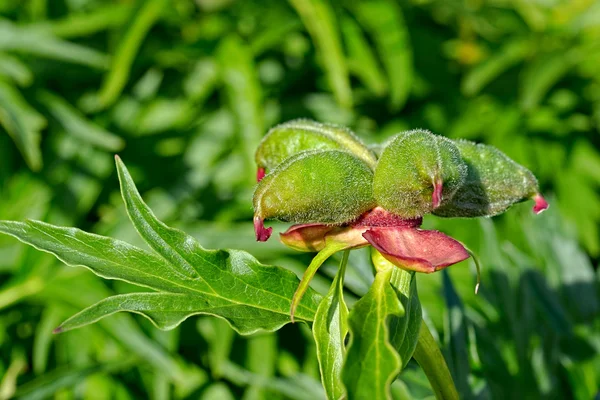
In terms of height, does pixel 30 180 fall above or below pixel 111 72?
below

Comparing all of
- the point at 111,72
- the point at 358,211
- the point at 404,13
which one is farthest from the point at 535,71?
the point at 358,211

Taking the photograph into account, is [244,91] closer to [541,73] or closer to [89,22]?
[89,22]

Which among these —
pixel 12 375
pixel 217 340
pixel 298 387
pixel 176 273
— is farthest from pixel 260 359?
pixel 176 273

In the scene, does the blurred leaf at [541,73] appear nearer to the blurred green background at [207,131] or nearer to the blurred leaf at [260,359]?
the blurred green background at [207,131]

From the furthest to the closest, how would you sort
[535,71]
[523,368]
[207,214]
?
[535,71] → [207,214] → [523,368]

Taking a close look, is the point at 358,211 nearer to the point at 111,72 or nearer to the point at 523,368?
the point at 523,368

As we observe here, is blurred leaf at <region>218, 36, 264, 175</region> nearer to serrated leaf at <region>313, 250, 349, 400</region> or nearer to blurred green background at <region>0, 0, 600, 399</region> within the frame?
blurred green background at <region>0, 0, 600, 399</region>

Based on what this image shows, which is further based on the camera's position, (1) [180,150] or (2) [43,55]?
(1) [180,150]
